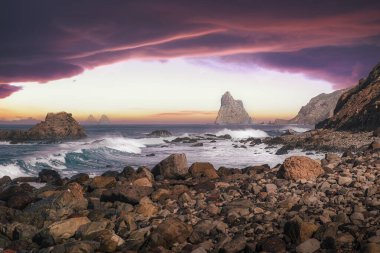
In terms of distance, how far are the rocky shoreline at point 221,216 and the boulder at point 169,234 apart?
0.08 ft

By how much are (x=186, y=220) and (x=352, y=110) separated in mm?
48375

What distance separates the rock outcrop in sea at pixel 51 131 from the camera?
3408 inches

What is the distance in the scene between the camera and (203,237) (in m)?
9.48

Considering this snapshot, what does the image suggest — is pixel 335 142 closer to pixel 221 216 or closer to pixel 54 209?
pixel 221 216

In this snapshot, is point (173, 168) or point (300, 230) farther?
point (173, 168)

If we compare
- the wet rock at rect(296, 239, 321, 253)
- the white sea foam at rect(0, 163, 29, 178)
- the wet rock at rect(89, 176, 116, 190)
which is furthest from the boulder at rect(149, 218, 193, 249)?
the white sea foam at rect(0, 163, 29, 178)

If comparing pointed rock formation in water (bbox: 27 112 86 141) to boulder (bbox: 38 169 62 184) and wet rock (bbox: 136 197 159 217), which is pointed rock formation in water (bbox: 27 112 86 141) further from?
wet rock (bbox: 136 197 159 217)

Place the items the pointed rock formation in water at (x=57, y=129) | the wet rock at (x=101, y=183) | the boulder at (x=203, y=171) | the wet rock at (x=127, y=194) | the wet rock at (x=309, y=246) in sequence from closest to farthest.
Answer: the wet rock at (x=309, y=246), the wet rock at (x=127, y=194), the wet rock at (x=101, y=183), the boulder at (x=203, y=171), the pointed rock formation in water at (x=57, y=129)

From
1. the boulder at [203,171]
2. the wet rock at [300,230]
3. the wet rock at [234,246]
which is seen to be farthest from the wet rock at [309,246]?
the boulder at [203,171]

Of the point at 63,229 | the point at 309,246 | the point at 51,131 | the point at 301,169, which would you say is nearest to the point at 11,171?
the point at 63,229

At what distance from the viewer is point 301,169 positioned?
1379cm

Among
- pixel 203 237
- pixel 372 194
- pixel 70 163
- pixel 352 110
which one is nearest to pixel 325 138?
pixel 352 110

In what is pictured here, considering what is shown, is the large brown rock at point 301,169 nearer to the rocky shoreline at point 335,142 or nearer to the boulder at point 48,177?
the boulder at point 48,177

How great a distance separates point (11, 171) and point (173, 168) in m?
16.0
